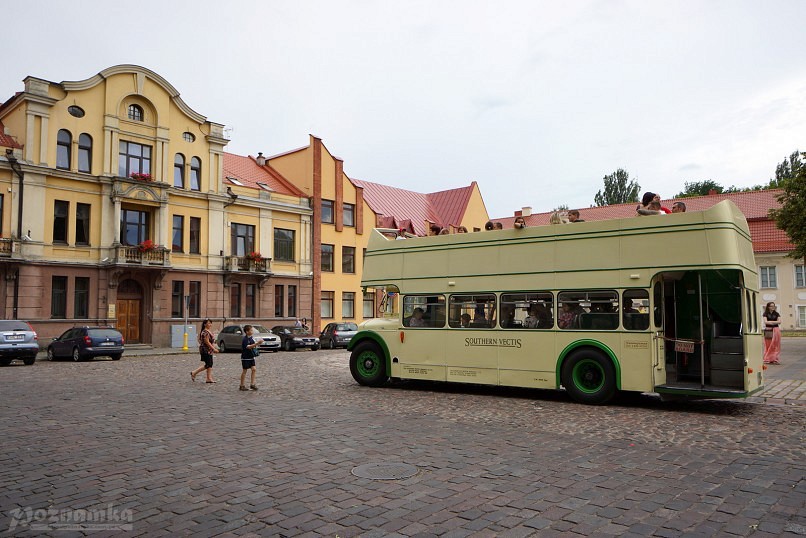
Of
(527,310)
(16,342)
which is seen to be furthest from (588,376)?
(16,342)

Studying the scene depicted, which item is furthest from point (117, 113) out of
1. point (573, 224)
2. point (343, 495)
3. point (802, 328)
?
point (802, 328)

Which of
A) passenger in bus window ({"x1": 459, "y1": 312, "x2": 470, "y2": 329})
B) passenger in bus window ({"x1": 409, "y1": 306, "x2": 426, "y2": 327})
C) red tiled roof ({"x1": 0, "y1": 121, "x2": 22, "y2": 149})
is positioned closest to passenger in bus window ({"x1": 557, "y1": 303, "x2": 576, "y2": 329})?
passenger in bus window ({"x1": 459, "y1": 312, "x2": 470, "y2": 329})

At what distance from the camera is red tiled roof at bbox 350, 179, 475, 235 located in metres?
54.0

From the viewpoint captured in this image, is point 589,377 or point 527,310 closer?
point 589,377

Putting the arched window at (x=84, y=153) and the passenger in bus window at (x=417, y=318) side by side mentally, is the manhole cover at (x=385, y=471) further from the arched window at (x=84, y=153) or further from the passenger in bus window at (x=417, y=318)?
the arched window at (x=84, y=153)

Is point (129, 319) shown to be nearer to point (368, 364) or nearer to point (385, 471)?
point (368, 364)

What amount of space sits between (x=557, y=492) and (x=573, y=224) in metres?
7.57

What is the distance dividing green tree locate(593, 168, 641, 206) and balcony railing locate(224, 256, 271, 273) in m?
59.6

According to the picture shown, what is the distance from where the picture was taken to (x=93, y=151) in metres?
33.7

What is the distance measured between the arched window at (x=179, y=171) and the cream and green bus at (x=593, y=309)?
2673 cm

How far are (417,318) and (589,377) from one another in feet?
14.3

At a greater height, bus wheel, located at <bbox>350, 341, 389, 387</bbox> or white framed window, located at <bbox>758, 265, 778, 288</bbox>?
white framed window, located at <bbox>758, 265, 778, 288</bbox>

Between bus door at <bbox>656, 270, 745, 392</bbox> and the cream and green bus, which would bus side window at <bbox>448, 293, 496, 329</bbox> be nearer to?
the cream and green bus

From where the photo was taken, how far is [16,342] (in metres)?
23.1
